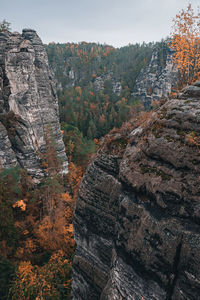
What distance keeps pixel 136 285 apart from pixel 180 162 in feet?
11.3

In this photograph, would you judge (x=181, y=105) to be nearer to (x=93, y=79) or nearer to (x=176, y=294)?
(x=176, y=294)

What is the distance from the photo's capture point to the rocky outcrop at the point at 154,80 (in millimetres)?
82613

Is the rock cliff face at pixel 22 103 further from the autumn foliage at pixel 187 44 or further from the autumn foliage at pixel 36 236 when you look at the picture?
the autumn foliage at pixel 187 44

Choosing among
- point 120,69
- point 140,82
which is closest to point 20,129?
point 140,82

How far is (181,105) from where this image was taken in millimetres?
5230

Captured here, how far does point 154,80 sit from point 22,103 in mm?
76670

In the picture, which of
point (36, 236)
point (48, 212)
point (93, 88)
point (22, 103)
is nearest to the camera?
point (36, 236)

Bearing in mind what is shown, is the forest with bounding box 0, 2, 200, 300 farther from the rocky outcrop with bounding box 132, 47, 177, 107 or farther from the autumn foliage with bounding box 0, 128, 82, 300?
the rocky outcrop with bounding box 132, 47, 177, 107

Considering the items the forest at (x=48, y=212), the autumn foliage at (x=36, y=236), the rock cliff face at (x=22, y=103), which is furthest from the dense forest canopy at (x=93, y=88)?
the autumn foliage at (x=36, y=236)

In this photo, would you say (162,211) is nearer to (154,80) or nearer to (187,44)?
(187,44)

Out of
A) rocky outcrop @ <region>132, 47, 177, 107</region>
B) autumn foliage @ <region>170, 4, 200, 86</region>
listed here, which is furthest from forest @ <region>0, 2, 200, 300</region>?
rocky outcrop @ <region>132, 47, 177, 107</region>

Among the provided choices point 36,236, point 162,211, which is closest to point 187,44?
point 162,211

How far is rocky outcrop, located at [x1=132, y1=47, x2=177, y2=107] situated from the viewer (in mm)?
82613

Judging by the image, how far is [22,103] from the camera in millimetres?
26484
